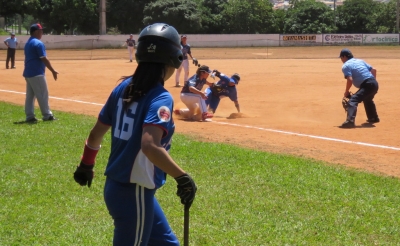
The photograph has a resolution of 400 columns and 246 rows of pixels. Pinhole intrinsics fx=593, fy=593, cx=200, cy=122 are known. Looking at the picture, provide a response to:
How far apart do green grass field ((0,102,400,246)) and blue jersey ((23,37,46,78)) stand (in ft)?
10.5

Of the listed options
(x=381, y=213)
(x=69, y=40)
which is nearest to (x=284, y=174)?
(x=381, y=213)

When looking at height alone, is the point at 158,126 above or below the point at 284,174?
above

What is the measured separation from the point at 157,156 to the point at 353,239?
9.53 feet

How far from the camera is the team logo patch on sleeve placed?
3.38m

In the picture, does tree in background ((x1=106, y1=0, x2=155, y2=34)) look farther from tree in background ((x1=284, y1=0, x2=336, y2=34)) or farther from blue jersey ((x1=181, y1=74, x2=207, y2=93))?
blue jersey ((x1=181, y1=74, x2=207, y2=93))

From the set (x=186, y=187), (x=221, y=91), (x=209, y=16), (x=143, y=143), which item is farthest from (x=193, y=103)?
(x=209, y=16)

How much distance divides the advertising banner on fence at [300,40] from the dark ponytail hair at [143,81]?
53.2 meters

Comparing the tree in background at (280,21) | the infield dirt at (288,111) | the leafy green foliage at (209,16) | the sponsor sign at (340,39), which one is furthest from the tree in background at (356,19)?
the infield dirt at (288,111)

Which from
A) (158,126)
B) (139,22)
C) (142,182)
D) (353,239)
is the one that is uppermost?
(139,22)

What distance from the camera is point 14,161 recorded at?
8562mm

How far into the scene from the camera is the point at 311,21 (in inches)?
2675

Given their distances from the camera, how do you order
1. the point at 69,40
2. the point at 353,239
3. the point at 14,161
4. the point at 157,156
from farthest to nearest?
1. the point at 69,40
2. the point at 14,161
3. the point at 353,239
4. the point at 157,156

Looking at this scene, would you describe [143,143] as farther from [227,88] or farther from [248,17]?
[248,17]

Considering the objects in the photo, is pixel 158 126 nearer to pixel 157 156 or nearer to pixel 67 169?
pixel 157 156
